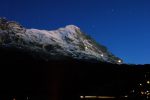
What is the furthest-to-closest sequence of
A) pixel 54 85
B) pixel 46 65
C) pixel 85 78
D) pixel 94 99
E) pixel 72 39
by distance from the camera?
pixel 72 39 < pixel 46 65 < pixel 85 78 < pixel 54 85 < pixel 94 99

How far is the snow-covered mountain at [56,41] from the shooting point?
418 feet

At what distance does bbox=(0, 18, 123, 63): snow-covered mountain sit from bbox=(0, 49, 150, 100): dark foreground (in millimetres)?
82288

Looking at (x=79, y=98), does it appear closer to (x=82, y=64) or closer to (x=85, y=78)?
(x=85, y=78)

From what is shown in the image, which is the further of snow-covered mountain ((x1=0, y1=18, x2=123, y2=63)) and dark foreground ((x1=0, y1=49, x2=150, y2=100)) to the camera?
snow-covered mountain ((x1=0, y1=18, x2=123, y2=63))

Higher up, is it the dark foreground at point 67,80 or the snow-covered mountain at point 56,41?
the snow-covered mountain at point 56,41

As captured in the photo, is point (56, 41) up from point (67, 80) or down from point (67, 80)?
up

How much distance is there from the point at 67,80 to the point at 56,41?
404 feet

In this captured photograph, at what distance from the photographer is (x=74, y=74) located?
30.9 m

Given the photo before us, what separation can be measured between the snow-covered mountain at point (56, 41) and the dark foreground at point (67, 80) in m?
82.3

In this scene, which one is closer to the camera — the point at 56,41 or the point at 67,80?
the point at 67,80

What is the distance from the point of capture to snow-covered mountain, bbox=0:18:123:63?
127500 mm

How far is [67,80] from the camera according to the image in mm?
29406

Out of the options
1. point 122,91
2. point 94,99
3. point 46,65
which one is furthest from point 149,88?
point 46,65

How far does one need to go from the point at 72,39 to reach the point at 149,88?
5637 inches
